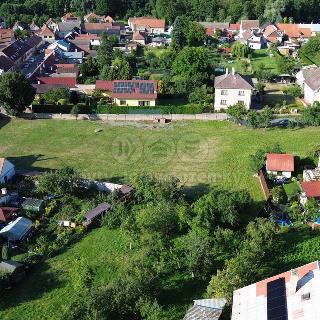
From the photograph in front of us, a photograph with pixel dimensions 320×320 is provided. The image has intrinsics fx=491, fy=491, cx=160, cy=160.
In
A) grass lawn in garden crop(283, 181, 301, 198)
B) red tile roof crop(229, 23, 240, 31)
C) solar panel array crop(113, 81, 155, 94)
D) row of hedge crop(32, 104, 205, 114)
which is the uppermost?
solar panel array crop(113, 81, 155, 94)

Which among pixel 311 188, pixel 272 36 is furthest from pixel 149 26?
pixel 311 188

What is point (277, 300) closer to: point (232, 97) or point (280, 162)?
point (280, 162)

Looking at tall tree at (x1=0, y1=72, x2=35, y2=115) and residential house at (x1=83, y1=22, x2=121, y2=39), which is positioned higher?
tall tree at (x1=0, y1=72, x2=35, y2=115)

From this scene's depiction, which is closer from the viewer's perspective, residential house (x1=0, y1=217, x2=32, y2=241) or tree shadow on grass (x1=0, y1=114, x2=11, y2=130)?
residential house (x1=0, y1=217, x2=32, y2=241)

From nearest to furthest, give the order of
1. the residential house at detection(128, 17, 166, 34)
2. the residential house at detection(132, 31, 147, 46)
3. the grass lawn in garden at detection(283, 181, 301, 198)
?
the grass lawn in garden at detection(283, 181, 301, 198)
the residential house at detection(132, 31, 147, 46)
the residential house at detection(128, 17, 166, 34)

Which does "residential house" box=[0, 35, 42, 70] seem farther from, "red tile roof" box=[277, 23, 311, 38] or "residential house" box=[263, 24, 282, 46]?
"red tile roof" box=[277, 23, 311, 38]

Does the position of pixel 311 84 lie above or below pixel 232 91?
below

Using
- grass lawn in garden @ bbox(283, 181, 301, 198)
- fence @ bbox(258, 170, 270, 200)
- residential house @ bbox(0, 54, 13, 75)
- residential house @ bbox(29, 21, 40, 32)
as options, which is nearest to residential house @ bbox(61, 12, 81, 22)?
residential house @ bbox(29, 21, 40, 32)
